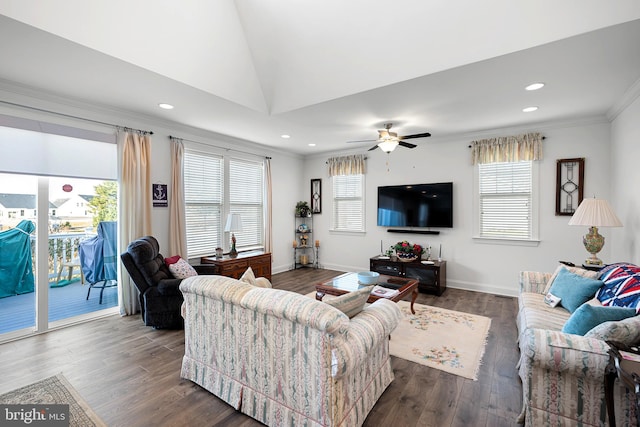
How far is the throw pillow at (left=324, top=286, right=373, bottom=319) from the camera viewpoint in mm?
1918

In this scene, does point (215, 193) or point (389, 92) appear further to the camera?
point (215, 193)

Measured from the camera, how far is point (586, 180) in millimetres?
4227

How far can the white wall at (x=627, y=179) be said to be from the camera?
3186 mm

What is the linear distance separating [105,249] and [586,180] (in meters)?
6.90

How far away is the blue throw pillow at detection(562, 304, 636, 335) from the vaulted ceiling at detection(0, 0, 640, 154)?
6.52 feet

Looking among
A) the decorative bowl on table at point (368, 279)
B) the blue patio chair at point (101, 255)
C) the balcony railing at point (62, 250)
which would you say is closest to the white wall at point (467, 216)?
the decorative bowl on table at point (368, 279)

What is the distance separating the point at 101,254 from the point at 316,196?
424 centimetres

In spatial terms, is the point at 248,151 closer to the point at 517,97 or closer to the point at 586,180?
the point at 517,97

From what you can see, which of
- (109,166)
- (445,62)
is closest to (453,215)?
(445,62)

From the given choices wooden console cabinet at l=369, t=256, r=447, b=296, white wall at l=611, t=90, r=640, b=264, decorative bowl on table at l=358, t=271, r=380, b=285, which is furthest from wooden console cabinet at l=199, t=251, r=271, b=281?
white wall at l=611, t=90, r=640, b=264

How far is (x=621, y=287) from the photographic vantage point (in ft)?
7.49

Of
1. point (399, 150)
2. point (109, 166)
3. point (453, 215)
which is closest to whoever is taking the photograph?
point (109, 166)

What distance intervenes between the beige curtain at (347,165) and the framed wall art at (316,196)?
0.47 meters

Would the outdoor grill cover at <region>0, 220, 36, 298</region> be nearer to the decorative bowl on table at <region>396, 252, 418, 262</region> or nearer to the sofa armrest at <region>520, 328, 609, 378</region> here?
the sofa armrest at <region>520, 328, 609, 378</region>
